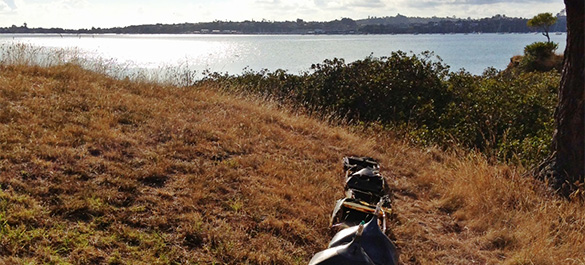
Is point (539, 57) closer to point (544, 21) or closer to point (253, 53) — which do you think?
point (544, 21)

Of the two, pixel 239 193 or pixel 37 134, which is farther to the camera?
pixel 37 134

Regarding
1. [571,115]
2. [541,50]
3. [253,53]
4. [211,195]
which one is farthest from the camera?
[253,53]

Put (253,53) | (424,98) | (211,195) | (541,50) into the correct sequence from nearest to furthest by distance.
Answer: (211,195)
(424,98)
(541,50)
(253,53)

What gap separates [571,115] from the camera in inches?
182

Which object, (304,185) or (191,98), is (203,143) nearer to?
(304,185)

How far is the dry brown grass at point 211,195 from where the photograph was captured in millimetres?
3041

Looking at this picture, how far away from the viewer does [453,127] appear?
830 centimetres

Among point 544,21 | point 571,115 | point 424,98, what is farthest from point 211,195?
point 544,21

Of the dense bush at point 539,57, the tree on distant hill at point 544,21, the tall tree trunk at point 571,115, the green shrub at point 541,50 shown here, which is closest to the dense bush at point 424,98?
the tall tree trunk at point 571,115

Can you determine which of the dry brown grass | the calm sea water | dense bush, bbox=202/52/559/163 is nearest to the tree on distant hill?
the calm sea water

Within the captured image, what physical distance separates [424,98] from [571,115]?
522 centimetres

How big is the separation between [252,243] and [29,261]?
1.44 metres

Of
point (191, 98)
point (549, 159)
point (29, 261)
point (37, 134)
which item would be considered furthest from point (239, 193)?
point (191, 98)

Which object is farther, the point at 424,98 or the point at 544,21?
the point at 544,21
